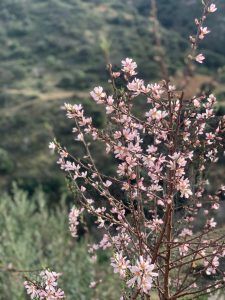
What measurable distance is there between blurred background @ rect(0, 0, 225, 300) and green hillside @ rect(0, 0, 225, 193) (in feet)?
0.27

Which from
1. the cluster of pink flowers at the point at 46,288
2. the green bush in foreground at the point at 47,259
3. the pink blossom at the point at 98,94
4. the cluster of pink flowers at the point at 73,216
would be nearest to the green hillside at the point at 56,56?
the green bush in foreground at the point at 47,259

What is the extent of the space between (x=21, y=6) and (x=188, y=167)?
62739mm

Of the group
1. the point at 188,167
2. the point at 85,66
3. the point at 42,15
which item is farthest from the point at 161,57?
the point at 42,15

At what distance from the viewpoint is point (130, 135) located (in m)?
4.39

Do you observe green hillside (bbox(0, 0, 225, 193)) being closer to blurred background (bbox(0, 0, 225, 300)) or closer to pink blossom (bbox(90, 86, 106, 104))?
blurred background (bbox(0, 0, 225, 300))

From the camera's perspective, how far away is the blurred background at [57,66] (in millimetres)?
31266

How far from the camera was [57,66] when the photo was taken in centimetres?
5259

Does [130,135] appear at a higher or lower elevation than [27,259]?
lower

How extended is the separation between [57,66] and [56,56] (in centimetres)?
286

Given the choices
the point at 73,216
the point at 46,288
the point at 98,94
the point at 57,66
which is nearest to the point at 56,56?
the point at 57,66

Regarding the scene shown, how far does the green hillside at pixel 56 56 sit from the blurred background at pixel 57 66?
Result: 3.3 inches

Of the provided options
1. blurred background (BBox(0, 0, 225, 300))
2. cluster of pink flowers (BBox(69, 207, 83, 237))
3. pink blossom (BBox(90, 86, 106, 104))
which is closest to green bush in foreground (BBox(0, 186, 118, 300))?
blurred background (BBox(0, 0, 225, 300))

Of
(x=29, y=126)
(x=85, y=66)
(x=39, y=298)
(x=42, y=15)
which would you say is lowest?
(x=39, y=298)

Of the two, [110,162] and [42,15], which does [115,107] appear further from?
[42,15]
